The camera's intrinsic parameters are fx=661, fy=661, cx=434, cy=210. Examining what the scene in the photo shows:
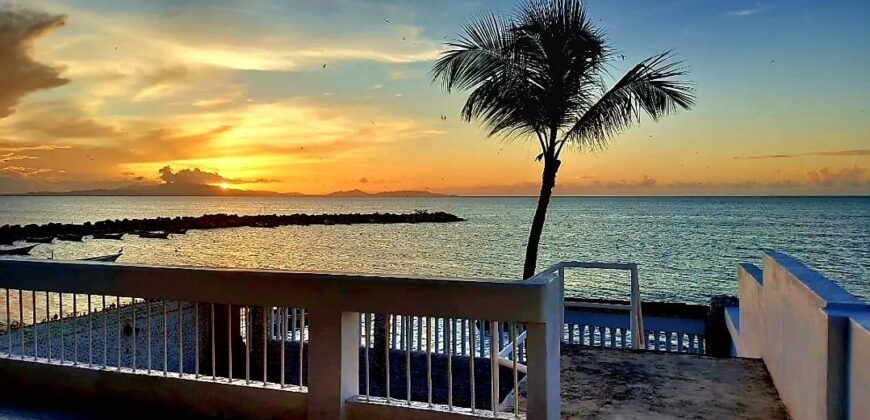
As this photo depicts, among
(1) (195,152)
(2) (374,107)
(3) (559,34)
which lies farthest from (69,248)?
(3) (559,34)

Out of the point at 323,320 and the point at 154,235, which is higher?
the point at 323,320

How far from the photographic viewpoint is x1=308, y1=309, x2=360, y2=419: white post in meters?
3.24

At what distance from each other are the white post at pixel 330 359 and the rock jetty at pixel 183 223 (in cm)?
4689

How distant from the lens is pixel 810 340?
3.20 metres

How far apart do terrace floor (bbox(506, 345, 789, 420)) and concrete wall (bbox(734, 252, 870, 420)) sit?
171 mm

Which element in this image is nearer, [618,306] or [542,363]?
[542,363]

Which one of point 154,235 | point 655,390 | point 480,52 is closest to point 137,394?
point 655,390

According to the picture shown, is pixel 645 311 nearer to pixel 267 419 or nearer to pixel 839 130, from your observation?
pixel 267 419

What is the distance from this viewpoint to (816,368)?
10.00 ft

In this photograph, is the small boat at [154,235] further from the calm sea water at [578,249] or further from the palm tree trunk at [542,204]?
the palm tree trunk at [542,204]

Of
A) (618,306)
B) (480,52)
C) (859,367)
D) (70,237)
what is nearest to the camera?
(859,367)

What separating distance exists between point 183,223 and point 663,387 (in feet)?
244

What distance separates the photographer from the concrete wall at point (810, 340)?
2.60 meters

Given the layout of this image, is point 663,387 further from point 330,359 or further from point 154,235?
point 154,235
